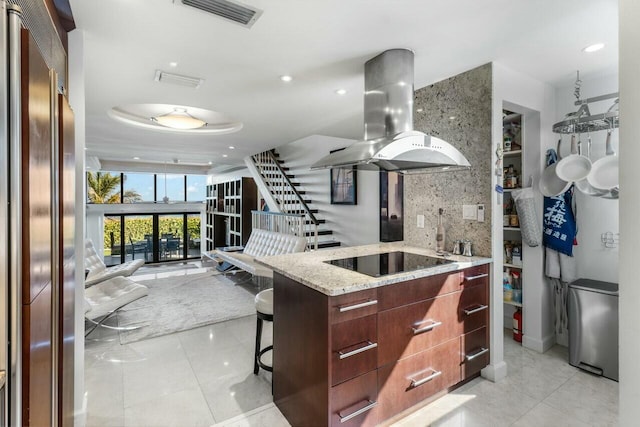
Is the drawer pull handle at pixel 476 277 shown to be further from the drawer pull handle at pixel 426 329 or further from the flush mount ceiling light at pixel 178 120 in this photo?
the flush mount ceiling light at pixel 178 120

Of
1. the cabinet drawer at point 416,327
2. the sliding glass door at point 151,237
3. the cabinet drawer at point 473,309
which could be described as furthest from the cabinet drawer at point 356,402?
the sliding glass door at point 151,237

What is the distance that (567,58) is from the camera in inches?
93.1

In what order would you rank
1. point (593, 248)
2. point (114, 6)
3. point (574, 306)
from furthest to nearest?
point (593, 248)
point (574, 306)
point (114, 6)

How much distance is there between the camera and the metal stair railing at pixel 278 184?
6.25 metres

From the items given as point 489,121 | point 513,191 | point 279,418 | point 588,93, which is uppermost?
point 588,93

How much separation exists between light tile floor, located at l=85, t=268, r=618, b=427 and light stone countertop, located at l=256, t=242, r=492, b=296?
3.05ft

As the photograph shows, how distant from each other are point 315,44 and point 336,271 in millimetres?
1493

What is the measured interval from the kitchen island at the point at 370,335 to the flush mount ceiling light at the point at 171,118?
2513 millimetres

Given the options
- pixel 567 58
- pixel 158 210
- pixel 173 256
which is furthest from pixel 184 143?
pixel 567 58

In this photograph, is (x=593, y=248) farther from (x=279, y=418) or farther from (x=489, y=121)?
(x=279, y=418)

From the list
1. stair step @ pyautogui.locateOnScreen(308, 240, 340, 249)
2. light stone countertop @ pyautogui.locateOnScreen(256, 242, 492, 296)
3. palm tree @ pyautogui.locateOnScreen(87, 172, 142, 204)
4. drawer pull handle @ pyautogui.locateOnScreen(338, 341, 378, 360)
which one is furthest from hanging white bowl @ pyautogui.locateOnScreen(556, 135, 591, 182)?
palm tree @ pyautogui.locateOnScreen(87, 172, 142, 204)

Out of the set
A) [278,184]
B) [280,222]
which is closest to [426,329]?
[280,222]

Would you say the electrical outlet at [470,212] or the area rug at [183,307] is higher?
the electrical outlet at [470,212]

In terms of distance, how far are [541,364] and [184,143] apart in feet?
18.4
